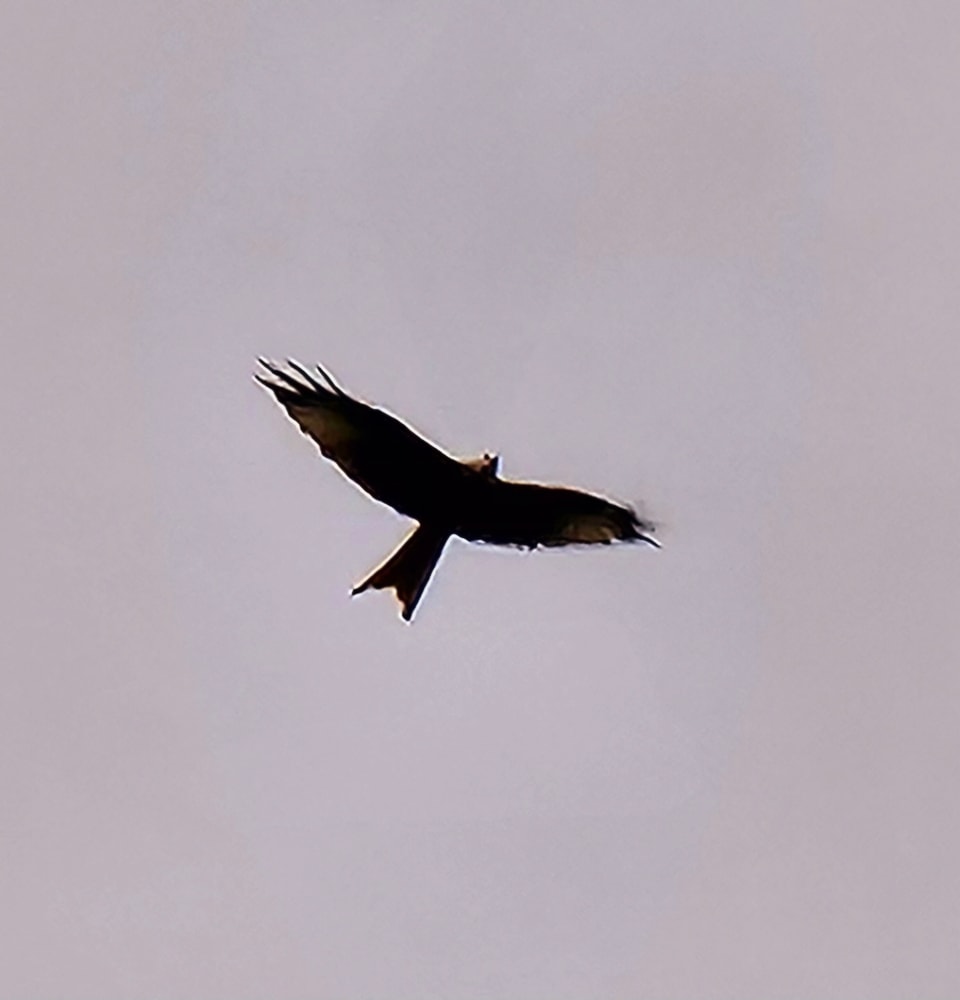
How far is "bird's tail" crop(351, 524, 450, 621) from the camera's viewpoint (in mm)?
24438

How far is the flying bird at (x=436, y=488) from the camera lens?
75.7ft

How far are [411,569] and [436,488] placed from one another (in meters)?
1.18

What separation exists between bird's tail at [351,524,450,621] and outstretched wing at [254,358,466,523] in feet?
1.43

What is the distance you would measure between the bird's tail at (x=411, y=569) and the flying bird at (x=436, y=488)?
55 mm

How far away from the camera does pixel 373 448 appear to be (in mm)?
23438

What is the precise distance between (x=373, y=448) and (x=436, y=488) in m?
0.71

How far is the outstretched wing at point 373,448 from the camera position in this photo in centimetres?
2302

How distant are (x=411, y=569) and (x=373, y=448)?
1.61m

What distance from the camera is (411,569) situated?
24.6 meters

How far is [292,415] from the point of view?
2352cm

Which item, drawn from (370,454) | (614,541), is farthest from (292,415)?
(614,541)

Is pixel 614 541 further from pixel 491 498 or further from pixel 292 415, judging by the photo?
pixel 292 415

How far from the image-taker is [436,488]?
2369 cm

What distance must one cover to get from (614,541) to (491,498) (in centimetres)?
116
